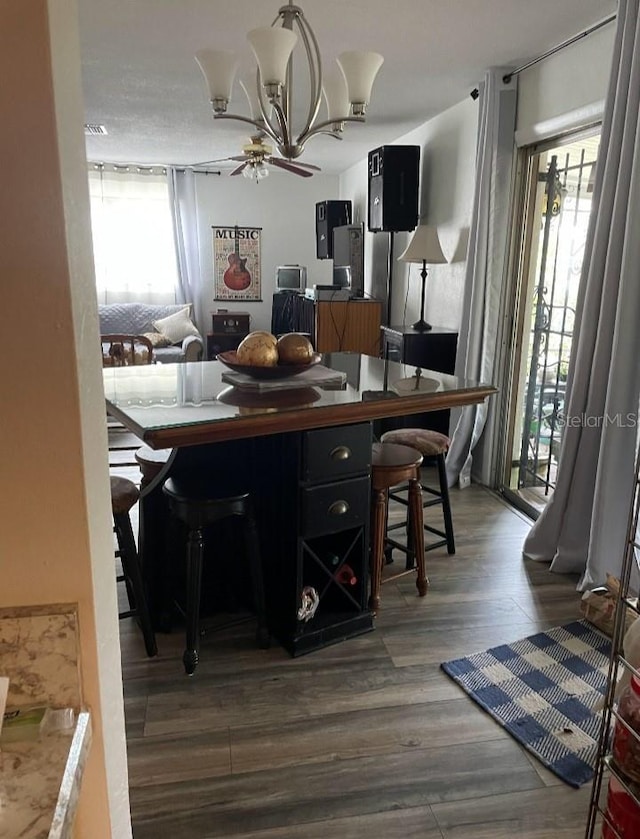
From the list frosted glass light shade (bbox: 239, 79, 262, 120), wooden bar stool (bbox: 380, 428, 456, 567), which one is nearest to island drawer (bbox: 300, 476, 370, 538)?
wooden bar stool (bbox: 380, 428, 456, 567)

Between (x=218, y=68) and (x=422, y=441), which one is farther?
(x=422, y=441)

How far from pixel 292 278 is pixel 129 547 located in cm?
547

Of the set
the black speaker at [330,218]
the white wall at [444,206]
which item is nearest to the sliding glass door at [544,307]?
the white wall at [444,206]

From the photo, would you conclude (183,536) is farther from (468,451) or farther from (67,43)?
(468,451)

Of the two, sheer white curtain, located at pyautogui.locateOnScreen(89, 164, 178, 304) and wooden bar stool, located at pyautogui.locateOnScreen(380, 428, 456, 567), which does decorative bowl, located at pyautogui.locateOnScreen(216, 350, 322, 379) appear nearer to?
wooden bar stool, located at pyautogui.locateOnScreen(380, 428, 456, 567)

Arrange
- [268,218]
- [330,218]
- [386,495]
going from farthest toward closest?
[268,218]
[330,218]
[386,495]

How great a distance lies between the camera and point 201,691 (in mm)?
1961

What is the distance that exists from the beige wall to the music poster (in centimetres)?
708

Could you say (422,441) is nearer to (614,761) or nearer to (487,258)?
(487,258)

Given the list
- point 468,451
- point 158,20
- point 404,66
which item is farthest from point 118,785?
point 404,66

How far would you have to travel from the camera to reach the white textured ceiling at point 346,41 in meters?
2.59

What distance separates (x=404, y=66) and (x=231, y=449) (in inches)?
95.3

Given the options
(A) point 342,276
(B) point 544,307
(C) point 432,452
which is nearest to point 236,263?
(A) point 342,276

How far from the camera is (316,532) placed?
6.63ft
